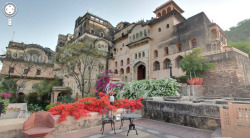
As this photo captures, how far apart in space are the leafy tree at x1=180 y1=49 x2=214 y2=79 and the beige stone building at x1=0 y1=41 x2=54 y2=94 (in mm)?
26646

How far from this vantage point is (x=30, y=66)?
24.3 meters

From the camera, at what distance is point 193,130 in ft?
13.2

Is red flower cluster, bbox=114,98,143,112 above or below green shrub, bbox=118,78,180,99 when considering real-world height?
below

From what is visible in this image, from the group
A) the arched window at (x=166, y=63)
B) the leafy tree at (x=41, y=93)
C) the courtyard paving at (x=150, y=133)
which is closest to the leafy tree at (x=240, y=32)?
the arched window at (x=166, y=63)

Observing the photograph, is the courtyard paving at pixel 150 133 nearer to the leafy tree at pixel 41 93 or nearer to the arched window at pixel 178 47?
the arched window at pixel 178 47

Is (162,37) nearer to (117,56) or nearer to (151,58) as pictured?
(151,58)

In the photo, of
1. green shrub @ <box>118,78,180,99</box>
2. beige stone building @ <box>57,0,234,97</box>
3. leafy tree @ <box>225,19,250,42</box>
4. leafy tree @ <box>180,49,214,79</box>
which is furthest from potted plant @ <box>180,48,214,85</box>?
leafy tree @ <box>225,19,250,42</box>

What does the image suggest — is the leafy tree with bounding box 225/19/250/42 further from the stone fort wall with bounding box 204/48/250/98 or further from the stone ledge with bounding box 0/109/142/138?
the stone ledge with bounding box 0/109/142/138

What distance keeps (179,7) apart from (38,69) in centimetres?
3153

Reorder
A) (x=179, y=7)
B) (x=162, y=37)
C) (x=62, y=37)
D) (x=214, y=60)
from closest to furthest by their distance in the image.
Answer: (x=214, y=60)
(x=162, y=37)
(x=179, y=7)
(x=62, y=37)

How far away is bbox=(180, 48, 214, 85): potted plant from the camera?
38.5 feet

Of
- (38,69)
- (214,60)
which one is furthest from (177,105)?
(38,69)

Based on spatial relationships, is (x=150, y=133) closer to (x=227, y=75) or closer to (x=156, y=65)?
(x=227, y=75)

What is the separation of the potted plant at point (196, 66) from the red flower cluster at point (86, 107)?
824 cm
